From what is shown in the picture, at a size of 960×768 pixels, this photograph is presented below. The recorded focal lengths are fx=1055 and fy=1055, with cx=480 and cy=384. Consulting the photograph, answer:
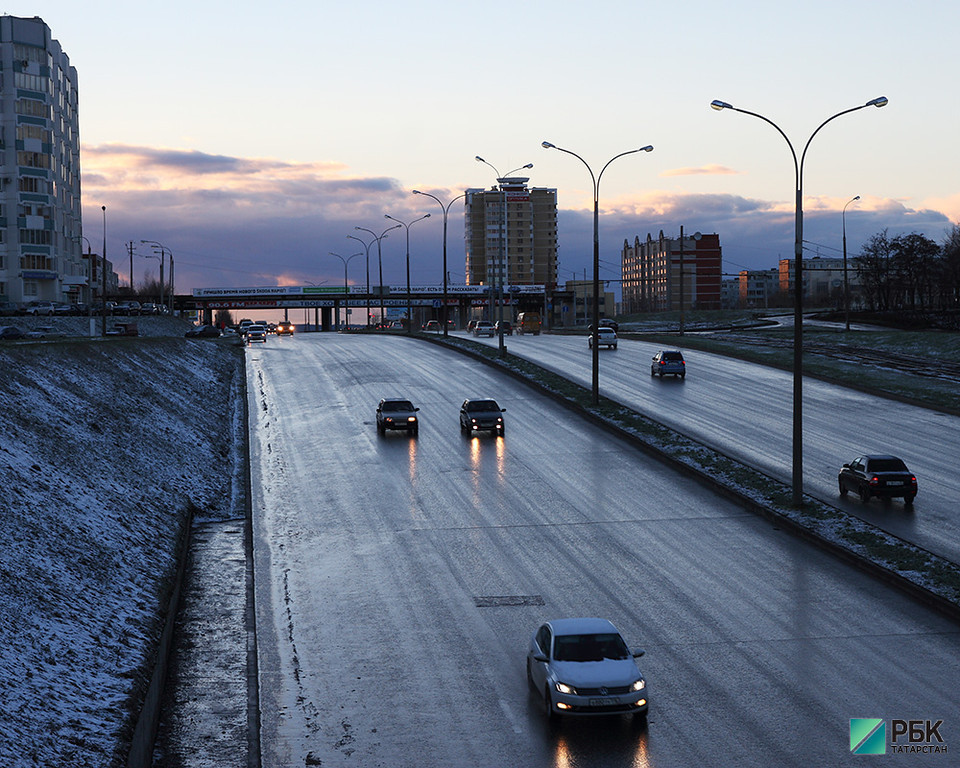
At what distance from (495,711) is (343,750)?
8.09ft

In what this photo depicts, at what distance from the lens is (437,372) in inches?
2566

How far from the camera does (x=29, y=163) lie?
112m

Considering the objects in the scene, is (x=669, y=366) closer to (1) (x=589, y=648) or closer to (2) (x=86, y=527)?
(2) (x=86, y=527)

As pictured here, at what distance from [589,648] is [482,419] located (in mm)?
28072

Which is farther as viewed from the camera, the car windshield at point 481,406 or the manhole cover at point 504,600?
the car windshield at point 481,406

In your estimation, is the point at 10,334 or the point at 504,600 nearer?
the point at 504,600

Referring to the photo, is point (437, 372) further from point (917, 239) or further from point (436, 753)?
point (917, 239)

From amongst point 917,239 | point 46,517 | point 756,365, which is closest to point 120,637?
point 46,517

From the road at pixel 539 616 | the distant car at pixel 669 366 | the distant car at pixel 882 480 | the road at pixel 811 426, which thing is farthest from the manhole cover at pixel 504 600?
the distant car at pixel 669 366

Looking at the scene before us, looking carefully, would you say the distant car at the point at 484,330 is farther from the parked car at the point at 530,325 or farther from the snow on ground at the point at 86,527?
the snow on ground at the point at 86,527

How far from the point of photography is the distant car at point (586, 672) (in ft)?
47.9

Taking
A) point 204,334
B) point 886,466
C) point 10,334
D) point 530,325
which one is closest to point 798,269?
point 886,466

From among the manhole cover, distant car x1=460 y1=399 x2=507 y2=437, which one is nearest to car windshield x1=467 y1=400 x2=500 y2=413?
distant car x1=460 y1=399 x2=507 y2=437

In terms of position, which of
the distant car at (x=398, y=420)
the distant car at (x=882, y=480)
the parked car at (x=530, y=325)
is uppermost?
the parked car at (x=530, y=325)
